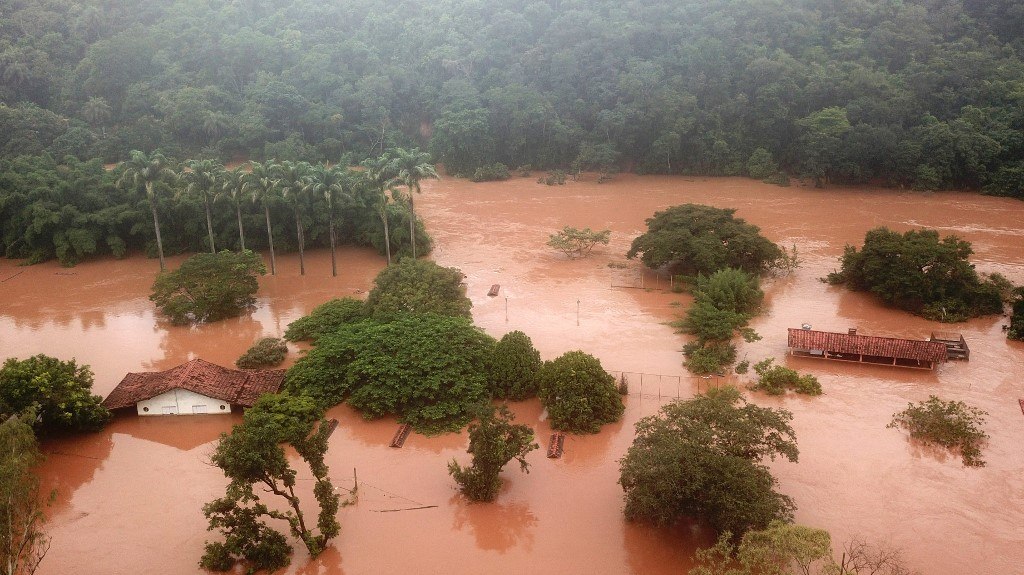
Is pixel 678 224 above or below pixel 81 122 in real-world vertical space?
below

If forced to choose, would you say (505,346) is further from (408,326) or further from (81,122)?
(81,122)

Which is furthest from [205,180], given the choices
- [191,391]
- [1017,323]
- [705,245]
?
[1017,323]

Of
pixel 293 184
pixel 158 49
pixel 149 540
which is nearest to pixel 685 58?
pixel 293 184

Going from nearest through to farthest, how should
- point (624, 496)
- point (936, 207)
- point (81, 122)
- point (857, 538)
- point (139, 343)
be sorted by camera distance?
1. point (857, 538)
2. point (624, 496)
3. point (139, 343)
4. point (936, 207)
5. point (81, 122)

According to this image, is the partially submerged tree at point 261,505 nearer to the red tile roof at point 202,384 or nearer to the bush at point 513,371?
the red tile roof at point 202,384

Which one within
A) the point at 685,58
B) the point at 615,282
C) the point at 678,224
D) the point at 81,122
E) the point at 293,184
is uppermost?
the point at 685,58

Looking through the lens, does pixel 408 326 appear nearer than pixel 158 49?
Yes

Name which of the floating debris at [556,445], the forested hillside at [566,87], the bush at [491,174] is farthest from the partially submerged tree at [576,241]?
the bush at [491,174]
